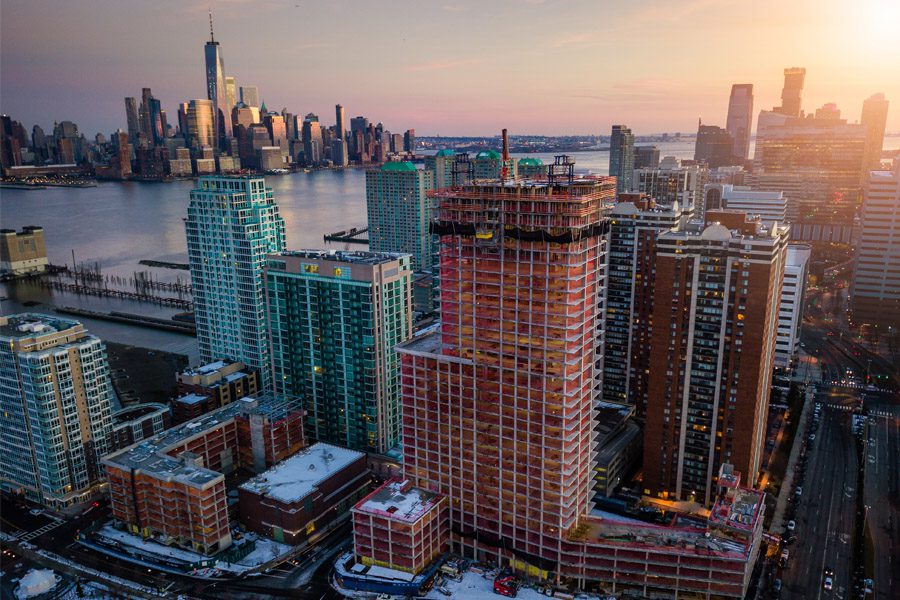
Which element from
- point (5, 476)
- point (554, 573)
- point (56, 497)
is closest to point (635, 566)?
point (554, 573)

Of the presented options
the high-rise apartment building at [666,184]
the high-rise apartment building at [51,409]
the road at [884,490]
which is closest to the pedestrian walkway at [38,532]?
the high-rise apartment building at [51,409]

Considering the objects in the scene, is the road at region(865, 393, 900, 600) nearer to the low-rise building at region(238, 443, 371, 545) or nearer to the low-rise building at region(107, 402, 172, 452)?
the low-rise building at region(238, 443, 371, 545)

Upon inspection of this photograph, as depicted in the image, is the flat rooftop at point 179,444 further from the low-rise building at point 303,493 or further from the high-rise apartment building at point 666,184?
the high-rise apartment building at point 666,184

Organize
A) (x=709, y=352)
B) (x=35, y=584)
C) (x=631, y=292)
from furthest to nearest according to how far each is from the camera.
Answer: (x=631, y=292), (x=709, y=352), (x=35, y=584)

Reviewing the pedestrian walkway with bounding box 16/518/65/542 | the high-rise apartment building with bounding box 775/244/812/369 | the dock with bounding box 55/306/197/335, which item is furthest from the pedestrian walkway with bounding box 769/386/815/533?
the dock with bounding box 55/306/197/335

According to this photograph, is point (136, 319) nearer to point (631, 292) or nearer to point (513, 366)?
point (631, 292)

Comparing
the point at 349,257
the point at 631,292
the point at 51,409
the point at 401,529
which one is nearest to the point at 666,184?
the point at 631,292

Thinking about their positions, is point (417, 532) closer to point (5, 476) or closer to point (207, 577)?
point (207, 577)
